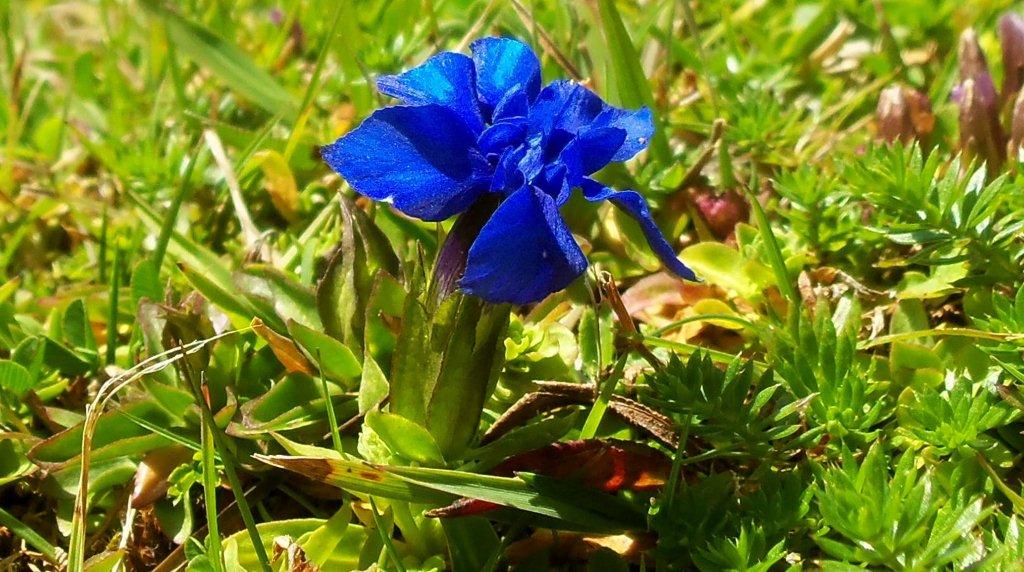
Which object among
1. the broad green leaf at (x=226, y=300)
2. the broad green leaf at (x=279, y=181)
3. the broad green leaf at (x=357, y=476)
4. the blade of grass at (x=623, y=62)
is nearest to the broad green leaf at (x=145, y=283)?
the broad green leaf at (x=226, y=300)

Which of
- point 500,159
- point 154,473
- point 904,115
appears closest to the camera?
point 500,159

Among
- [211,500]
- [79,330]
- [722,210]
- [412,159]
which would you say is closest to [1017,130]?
[722,210]

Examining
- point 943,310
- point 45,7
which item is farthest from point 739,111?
point 45,7

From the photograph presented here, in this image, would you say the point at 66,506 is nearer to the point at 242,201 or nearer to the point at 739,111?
the point at 242,201

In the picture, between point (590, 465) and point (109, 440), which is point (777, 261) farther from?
point (109, 440)

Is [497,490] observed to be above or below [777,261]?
below

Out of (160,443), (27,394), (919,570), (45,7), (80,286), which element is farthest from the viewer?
(45,7)
